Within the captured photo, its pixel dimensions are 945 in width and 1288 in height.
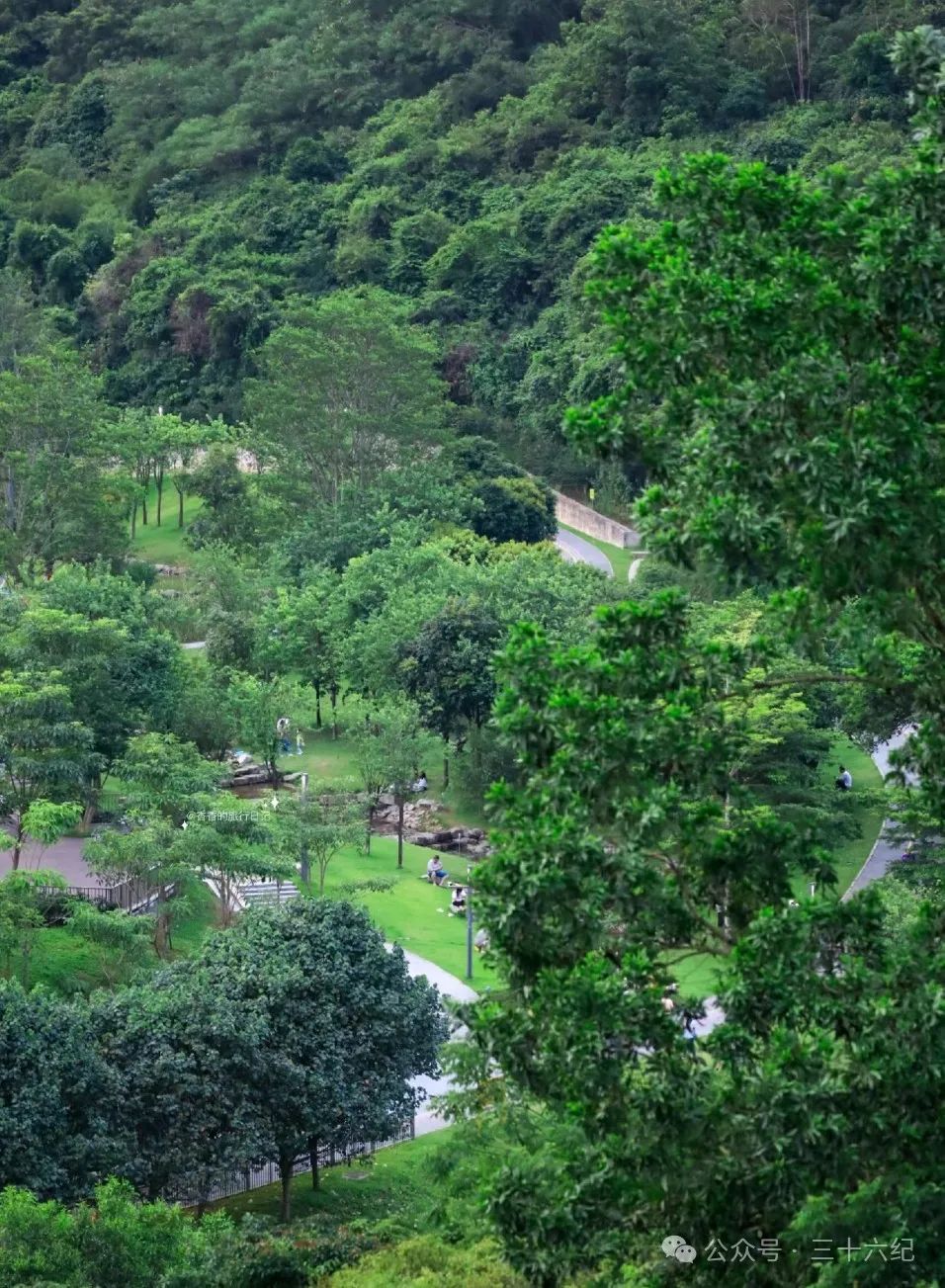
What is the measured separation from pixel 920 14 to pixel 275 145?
2590 cm

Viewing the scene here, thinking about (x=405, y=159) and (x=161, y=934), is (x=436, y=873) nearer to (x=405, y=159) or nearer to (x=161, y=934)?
(x=161, y=934)

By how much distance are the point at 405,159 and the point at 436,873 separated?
43.9 metres

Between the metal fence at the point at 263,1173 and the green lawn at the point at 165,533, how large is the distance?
29941 mm

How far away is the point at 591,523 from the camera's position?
55875mm

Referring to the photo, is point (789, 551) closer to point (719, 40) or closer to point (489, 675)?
point (489, 675)

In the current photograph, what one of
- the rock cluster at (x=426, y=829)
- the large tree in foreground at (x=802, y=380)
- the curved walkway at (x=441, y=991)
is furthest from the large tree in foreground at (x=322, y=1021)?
the rock cluster at (x=426, y=829)

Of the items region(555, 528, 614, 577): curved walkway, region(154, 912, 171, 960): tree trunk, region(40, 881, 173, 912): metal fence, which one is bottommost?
region(555, 528, 614, 577): curved walkway

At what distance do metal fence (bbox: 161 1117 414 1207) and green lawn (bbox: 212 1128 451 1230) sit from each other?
0.10 meters

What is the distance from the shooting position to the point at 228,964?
938 inches

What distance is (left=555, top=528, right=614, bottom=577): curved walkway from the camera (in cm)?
5181

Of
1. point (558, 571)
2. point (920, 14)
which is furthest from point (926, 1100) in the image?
point (920, 14)

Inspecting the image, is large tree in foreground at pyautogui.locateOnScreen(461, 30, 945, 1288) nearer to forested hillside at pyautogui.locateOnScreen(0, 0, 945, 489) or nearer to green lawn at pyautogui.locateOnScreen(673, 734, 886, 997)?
green lawn at pyautogui.locateOnScreen(673, 734, 886, 997)

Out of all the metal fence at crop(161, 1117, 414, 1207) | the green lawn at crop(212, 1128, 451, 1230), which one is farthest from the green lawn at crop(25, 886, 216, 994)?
the green lawn at crop(212, 1128, 451, 1230)

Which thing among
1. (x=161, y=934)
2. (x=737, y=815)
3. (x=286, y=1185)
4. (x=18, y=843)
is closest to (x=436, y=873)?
(x=161, y=934)
